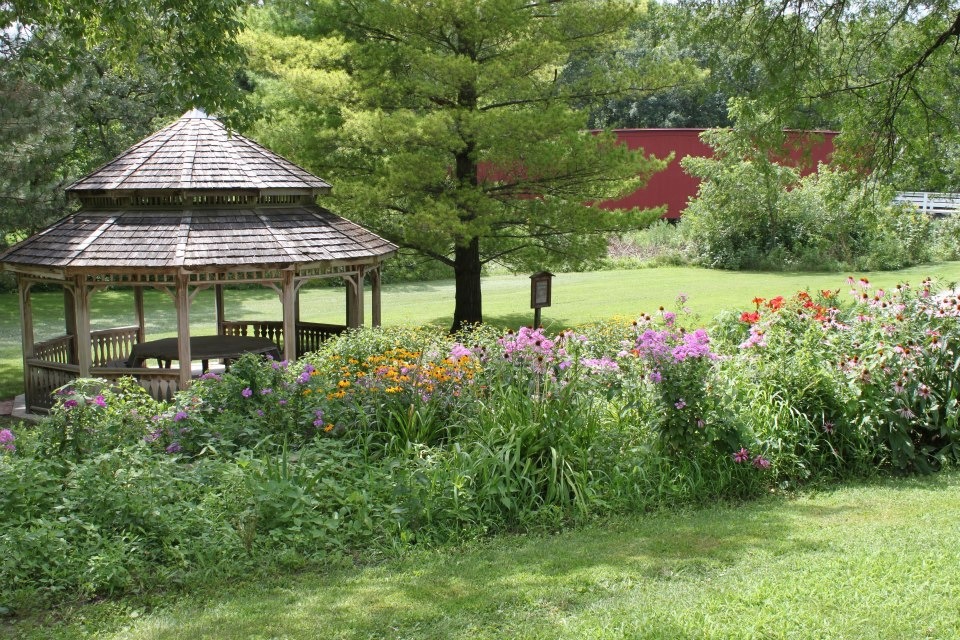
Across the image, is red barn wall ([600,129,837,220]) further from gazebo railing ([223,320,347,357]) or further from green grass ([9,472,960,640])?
green grass ([9,472,960,640])

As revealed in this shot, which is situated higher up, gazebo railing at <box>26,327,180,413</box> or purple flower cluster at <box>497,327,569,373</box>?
purple flower cluster at <box>497,327,569,373</box>

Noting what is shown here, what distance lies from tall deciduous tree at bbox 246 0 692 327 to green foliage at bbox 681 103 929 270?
11.3 m

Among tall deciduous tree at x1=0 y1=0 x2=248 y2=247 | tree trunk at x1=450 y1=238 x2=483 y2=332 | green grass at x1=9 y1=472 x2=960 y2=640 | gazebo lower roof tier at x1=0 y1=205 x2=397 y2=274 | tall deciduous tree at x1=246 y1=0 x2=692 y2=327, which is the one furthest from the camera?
tree trunk at x1=450 y1=238 x2=483 y2=332

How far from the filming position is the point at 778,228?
3002cm

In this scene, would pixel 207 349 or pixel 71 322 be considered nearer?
pixel 207 349

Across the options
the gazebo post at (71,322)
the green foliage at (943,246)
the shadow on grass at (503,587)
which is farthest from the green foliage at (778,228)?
the shadow on grass at (503,587)

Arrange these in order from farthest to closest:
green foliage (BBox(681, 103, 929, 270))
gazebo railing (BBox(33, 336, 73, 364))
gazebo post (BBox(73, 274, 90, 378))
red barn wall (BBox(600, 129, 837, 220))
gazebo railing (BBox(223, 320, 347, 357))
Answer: red barn wall (BBox(600, 129, 837, 220)), green foliage (BBox(681, 103, 929, 270)), gazebo railing (BBox(223, 320, 347, 357)), gazebo railing (BBox(33, 336, 73, 364)), gazebo post (BBox(73, 274, 90, 378))

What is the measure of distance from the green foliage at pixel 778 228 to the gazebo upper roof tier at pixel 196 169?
16.9 m

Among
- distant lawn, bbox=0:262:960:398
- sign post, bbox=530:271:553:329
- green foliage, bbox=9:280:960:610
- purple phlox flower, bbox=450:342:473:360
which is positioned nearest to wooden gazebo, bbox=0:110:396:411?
sign post, bbox=530:271:553:329

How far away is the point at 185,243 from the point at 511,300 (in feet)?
43.4

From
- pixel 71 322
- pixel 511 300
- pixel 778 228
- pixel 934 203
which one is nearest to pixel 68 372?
pixel 71 322

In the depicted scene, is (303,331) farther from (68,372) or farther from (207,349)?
(68,372)

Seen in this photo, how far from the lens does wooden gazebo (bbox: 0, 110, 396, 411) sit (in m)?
12.6

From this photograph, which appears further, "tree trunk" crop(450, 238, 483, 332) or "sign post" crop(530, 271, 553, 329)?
"tree trunk" crop(450, 238, 483, 332)
